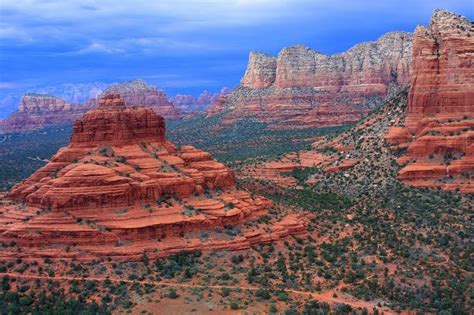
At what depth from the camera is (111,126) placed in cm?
6156

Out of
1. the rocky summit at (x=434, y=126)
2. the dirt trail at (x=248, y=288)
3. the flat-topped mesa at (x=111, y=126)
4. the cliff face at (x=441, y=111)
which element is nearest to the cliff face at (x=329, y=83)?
the rocky summit at (x=434, y=126)

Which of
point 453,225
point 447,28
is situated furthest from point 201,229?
point 447,28

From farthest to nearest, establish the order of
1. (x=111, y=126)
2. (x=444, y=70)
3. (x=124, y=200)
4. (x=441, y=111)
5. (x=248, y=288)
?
(x=444, y=70)
(x=441, y=111)
(x=111, y=126)
(x=124, y=200)
(x=248, y=288)

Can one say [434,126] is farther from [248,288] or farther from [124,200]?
[124,200]

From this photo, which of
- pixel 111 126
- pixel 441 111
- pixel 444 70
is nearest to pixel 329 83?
pixel 444 70

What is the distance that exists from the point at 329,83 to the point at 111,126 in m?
131

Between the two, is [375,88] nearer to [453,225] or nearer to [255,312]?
[453,225]

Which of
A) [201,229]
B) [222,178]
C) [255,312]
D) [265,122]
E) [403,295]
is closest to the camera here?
[255,312]

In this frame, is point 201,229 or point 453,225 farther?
point 453,225

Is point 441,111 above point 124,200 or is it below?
above

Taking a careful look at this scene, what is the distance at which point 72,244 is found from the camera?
52844 millimetres

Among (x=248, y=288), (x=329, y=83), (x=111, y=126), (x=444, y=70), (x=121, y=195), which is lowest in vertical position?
(x=248, y=288)

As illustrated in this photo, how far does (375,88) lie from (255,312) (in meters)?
134

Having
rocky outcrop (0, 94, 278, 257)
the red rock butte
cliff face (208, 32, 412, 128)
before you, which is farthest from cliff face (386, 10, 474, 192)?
cliff face (208, 32, 412, 128)
